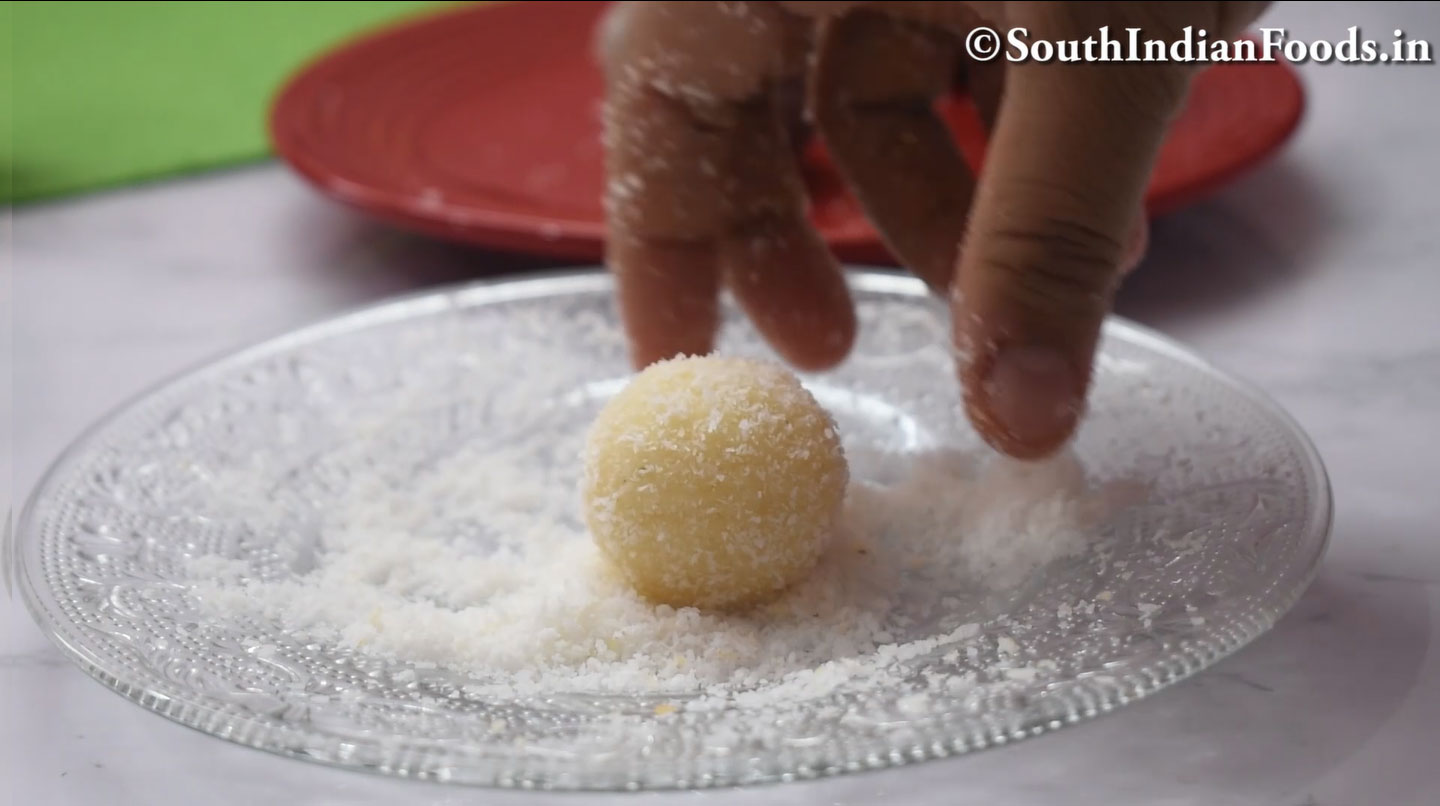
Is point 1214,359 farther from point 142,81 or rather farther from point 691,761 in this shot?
point 142,81

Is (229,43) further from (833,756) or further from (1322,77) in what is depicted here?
(833,756)

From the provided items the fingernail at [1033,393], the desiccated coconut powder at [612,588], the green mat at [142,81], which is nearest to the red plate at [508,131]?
the green mat at [142,81]

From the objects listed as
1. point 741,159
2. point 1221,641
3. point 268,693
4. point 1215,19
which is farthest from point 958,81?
point 268,693

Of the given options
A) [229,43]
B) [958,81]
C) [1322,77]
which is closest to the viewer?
[958,81]

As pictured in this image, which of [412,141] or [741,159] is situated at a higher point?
[741,159]

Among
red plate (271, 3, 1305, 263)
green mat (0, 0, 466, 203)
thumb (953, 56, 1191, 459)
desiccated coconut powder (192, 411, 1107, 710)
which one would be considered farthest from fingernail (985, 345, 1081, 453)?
green mat (0, 0, 466, 203)

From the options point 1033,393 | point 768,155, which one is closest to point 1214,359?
point 768,155

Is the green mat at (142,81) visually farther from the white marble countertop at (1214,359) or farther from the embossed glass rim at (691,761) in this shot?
the embossed glass rim at (691,761)
